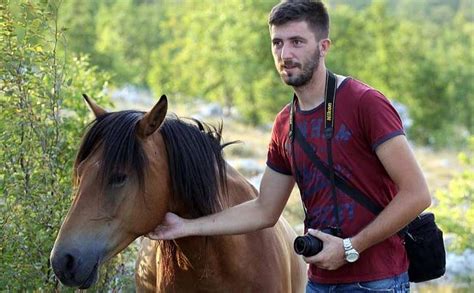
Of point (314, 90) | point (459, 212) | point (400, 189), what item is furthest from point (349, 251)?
point (459, 212)

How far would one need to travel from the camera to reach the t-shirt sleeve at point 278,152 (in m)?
4.00

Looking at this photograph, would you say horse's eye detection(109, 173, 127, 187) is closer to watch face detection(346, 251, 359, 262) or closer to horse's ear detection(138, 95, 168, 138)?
horse's ear detection(138, 95, 168, 138)

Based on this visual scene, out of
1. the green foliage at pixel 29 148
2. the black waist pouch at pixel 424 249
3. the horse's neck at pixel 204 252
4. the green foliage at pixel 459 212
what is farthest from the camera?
the green foliage at pixel 459 212

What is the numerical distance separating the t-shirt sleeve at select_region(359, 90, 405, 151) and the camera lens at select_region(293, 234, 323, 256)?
45 centimetres

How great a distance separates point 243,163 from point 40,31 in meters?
11.4

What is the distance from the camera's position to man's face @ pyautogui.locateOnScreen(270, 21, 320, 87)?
3.70 meters

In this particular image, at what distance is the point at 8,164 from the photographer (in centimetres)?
551

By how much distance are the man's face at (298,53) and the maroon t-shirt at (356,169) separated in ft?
0.50

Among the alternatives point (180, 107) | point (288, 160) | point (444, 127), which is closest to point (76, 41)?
point (180, 107)

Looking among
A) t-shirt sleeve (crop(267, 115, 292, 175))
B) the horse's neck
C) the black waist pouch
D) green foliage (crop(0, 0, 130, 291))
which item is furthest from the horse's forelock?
green foliage (crop(0, 0, 130, 291))

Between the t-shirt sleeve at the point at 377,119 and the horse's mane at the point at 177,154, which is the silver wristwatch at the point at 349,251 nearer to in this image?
the t-shirt sleeve at the point at 377,119

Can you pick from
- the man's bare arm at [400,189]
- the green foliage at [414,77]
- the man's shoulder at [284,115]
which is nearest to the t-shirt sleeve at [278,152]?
the man's shoulder at [284,115]

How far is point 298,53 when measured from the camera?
12.1 feet

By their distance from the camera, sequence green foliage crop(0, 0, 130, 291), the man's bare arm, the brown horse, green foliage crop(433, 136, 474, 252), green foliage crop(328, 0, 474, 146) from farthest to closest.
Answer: green foliage crop(328, 0, 474, 146)
green foliage crop(433, 136, 474, 252)
green foliage crop(0, 0, 130, 291)
the brown horse
the man's bare arm
